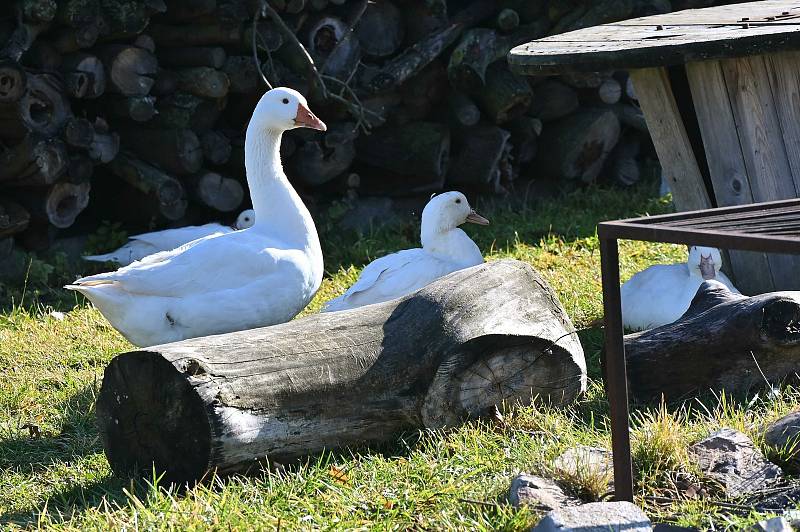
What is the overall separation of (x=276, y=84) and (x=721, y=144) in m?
2.86

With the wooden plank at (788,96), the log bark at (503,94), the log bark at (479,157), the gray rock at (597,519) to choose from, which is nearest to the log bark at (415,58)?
the log bark at (503,94)

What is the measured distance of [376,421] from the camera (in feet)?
11.8

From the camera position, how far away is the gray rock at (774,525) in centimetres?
253

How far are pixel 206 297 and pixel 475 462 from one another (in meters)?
1.45

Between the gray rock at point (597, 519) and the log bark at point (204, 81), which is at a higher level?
the log bark at point (204, 81)

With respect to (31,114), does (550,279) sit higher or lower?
lower

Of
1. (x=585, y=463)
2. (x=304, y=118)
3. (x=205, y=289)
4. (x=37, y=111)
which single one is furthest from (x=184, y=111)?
(x=585, y=463)

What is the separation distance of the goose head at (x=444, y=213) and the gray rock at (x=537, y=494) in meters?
2.54

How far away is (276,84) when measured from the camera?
6.64m

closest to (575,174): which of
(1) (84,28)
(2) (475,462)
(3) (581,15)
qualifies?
(3) (581,15)

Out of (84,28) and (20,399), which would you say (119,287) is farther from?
(84,28)

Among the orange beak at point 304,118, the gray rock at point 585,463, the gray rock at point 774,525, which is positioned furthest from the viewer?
the orange beak at point 304,118

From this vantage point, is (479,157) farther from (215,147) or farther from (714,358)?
(714,358)

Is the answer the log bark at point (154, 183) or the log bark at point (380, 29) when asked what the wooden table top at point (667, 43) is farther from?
the log bark at point (154, 183)
